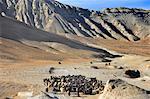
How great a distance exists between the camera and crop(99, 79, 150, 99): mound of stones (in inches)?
929

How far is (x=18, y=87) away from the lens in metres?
38.8

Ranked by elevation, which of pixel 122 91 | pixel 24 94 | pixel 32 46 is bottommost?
pixel 24 94

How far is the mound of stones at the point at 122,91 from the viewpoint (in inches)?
929

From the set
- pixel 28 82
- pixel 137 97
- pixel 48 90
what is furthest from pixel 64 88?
pixel 137 97

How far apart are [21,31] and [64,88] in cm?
5963

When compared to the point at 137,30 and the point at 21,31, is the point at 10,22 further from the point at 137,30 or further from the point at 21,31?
the point at 137,30

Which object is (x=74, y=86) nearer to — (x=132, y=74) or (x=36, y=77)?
(x=36, y=77)

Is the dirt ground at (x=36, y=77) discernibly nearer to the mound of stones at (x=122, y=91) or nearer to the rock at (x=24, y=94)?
the rock at (x=24, y=94)

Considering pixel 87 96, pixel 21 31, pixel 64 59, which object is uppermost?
pixel 21 31

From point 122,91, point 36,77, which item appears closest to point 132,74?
point 36,77

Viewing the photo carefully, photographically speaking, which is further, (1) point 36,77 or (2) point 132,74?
(2) point 132,74

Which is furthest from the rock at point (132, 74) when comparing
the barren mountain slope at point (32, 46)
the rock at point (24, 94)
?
the barren mountain slope at point (32, 46)

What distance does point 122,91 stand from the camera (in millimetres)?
24188

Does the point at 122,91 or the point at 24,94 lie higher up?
the point at 122,91
